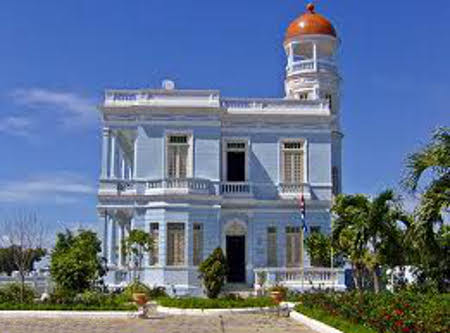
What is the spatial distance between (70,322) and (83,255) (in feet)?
21.7

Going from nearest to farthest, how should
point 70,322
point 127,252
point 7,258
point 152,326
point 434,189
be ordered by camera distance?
point 434,189 → point 152,326 → point 70,322 → point 127,252 → point 7,258

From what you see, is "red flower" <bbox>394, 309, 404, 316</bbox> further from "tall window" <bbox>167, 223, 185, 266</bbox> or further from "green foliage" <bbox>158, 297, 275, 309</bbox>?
"tall window" <bbox>167, 223, 185, 266</bbox>

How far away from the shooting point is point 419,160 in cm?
1566

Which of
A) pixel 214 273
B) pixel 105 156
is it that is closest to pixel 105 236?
pixel 105 156

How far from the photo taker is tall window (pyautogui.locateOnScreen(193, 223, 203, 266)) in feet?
102

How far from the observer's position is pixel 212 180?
3192cm

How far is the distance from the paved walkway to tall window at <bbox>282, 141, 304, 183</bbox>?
11313 millimetres

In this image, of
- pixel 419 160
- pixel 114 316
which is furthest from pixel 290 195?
pixel 419 160

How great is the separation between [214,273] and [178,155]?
21.1ft

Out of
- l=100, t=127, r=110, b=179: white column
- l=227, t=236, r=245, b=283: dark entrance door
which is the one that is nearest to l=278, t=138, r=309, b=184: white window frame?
l=227, t=236, r=245, b=283: dark entrance door

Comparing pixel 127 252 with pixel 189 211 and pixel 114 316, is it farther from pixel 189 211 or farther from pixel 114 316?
pixel 114 316

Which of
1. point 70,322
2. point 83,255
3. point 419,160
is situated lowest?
point 70,322

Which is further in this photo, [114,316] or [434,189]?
[114,316]

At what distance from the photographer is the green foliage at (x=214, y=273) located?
91.0 ft
